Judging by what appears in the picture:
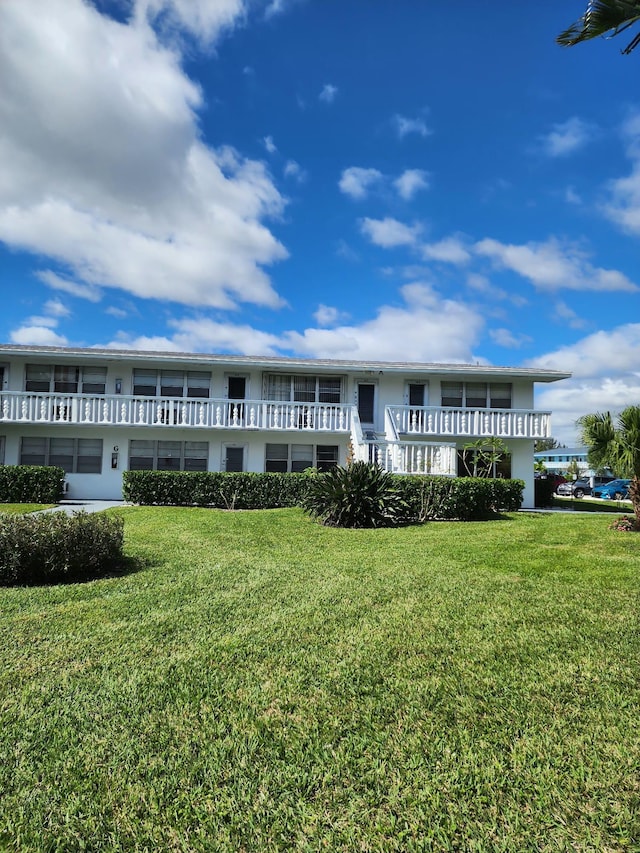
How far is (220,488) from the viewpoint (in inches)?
614

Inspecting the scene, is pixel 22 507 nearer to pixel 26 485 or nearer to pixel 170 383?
pixel 26 485

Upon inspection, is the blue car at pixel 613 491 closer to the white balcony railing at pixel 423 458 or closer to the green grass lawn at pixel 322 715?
the white balcony railing at pixel 423 458

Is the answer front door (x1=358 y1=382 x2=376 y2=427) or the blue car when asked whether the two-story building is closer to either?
front door (x1=358 y1=382 x2=376 y2=427)

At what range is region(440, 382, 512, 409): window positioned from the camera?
62.6 feet

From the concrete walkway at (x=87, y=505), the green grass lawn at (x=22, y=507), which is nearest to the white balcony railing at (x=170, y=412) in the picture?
the concrete walkway at (x=87, y=505)

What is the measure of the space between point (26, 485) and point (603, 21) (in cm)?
1794

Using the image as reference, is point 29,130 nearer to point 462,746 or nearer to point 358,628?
point 358,628

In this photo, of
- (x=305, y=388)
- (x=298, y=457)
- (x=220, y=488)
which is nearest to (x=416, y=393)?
(x=305, y=388)

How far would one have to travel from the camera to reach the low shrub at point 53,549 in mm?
6523

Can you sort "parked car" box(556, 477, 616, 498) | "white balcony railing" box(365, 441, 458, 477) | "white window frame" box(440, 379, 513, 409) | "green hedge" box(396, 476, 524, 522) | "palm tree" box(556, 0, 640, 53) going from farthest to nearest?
1. "parked car" box(556, 477, 616, 498)
2. "white window frame" box(440, 379, 513, 409)
3. "white balcony railing" box(365, 441, 458, 477)
4. "green hedge" box(396, 476, 524, 522)
5. "palm tree" box(556, 0, 640, 53)

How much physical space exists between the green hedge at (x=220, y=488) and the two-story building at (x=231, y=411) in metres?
2.52

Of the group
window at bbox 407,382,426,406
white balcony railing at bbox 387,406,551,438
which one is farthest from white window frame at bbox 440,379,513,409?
white balcony railing at bbox 387,406,551,438

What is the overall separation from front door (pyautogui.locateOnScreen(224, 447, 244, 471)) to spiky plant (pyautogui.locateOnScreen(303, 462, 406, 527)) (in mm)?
7125

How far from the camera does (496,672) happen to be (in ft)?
12.3
